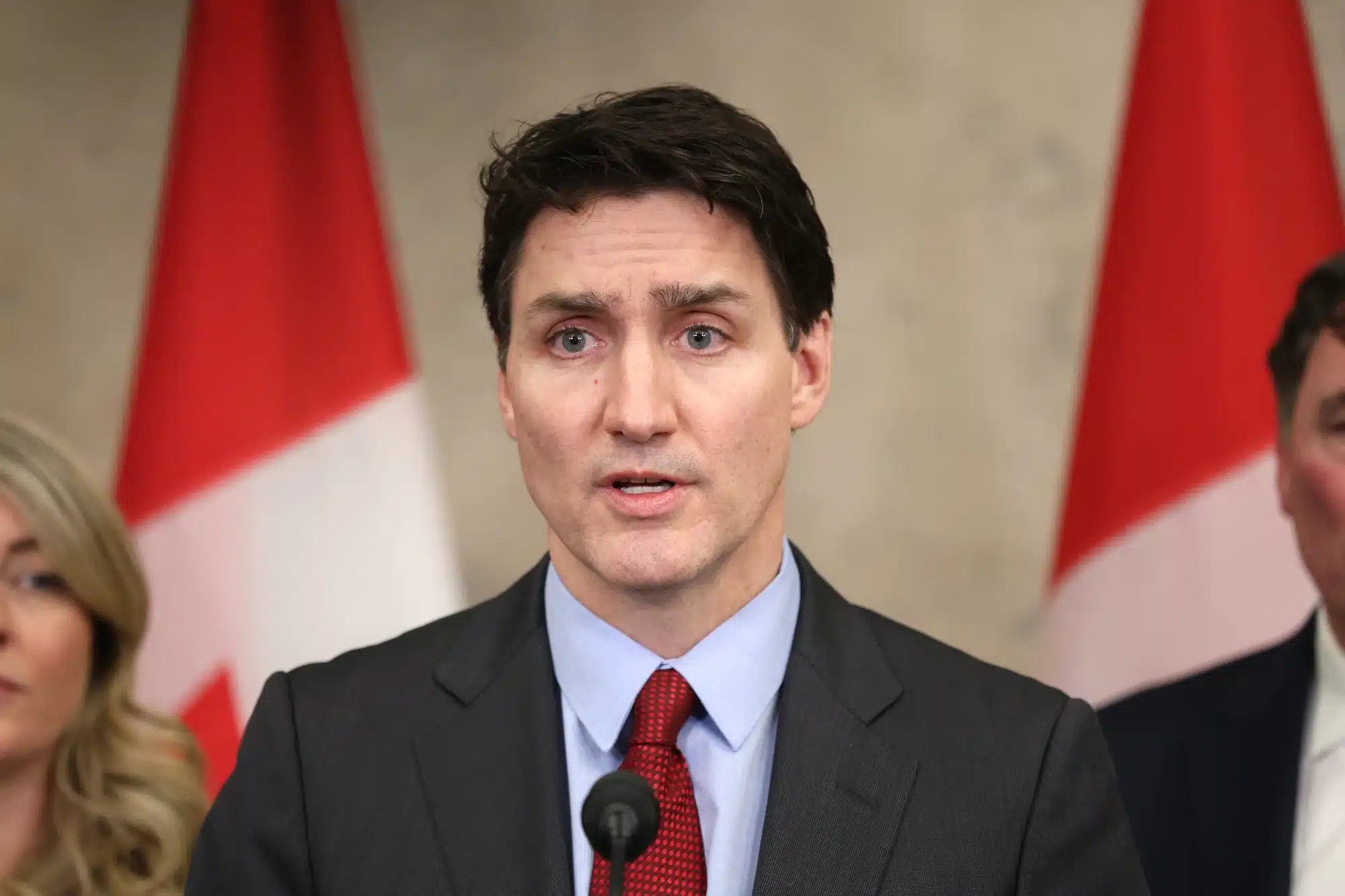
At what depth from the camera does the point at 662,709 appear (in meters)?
1.58

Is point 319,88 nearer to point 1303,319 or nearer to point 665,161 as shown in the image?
point 665,161

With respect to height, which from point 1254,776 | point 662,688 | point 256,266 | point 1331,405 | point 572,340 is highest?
point 256,266

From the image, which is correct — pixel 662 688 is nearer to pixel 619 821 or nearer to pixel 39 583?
pixel 619 821

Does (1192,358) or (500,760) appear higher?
(1192,358)

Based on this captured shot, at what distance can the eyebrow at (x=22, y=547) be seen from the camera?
2.08m

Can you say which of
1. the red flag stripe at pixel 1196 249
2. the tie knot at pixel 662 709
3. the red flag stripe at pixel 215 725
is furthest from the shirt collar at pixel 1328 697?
the red flag stripe at pixel 215 725

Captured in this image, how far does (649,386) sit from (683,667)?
0.30 metres

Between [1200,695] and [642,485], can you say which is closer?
[642,485]

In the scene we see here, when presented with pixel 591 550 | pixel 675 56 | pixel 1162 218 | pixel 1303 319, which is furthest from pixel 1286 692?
pixel 675 56

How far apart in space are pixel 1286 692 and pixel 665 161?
1.16 metres

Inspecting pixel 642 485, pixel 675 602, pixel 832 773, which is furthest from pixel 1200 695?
pixel 642 485

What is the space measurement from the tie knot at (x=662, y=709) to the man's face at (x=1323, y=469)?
93cm

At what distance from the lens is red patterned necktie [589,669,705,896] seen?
4.87 ft

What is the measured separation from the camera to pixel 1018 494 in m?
2.93
